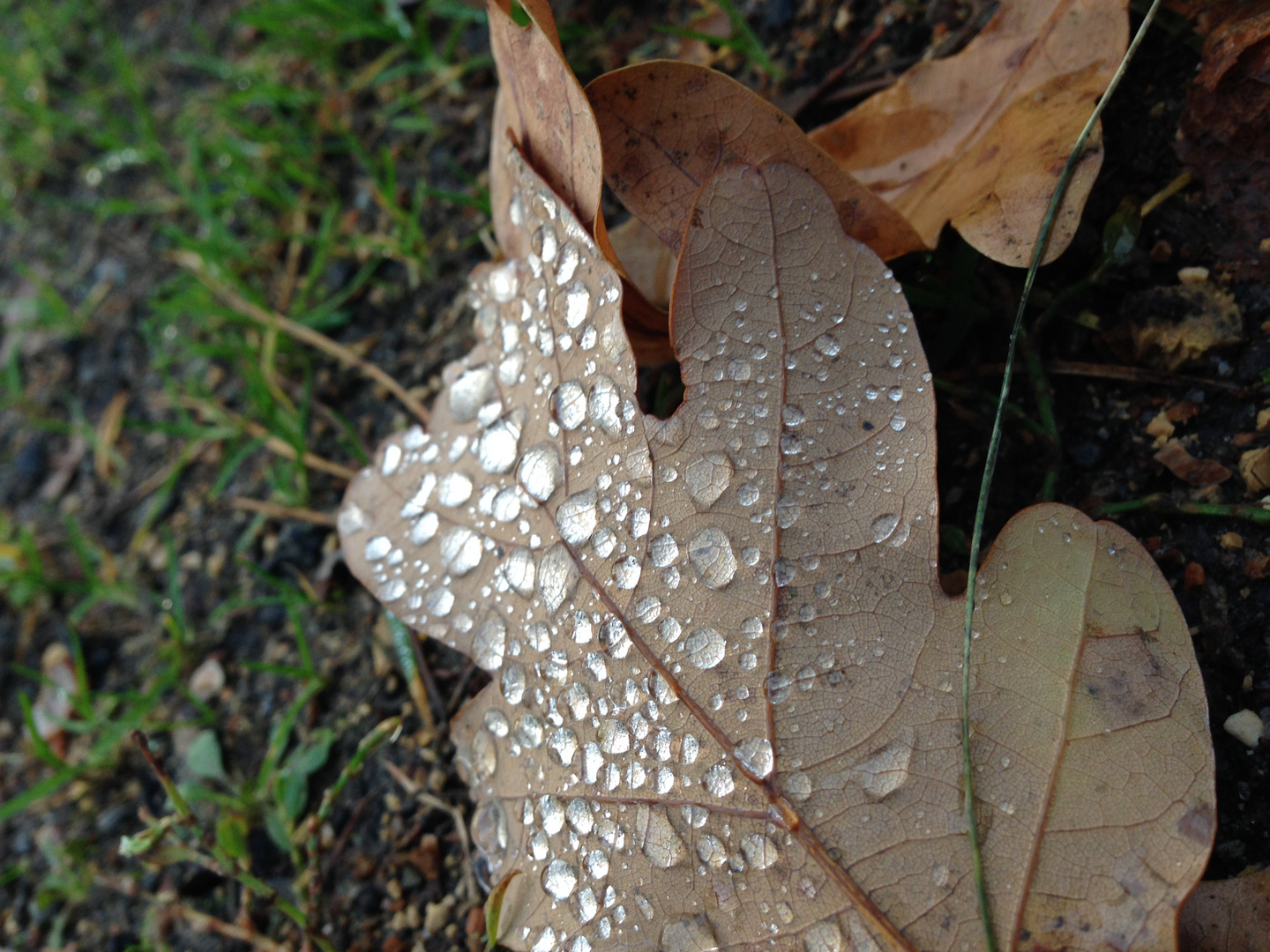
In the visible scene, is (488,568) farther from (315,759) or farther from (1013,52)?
(1013,52)

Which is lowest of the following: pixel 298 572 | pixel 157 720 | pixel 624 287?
pixel 157 720

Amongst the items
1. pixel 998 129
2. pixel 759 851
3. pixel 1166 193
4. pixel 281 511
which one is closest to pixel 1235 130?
pixel 1166 193

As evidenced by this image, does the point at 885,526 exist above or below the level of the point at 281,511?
above

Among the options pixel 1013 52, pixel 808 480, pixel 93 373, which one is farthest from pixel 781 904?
pixel 93 373

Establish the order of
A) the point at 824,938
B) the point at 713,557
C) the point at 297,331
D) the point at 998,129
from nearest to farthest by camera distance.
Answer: the point at 824,938, the point at 713,557, the point at 998,129, the point at 297,331

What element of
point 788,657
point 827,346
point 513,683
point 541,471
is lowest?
point 513,683

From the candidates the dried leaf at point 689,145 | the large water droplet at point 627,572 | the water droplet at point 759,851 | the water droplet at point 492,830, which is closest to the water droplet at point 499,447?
the large water droplet at point 627,572

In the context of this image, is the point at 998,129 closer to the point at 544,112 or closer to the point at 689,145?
the point at 689,145
